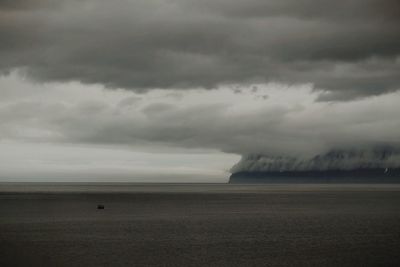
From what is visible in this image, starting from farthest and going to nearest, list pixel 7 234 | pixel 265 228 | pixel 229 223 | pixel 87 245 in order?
pixel 229 223
pixel 265 228
pixel 7 234
pixel 87 245

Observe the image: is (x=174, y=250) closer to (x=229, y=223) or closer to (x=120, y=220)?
(x=229, y=223)

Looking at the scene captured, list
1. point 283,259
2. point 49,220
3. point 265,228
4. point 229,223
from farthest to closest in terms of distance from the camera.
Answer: point 49,220, point 229,223, point 265,228, point 283,259

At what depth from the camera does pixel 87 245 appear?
70250 millimetres

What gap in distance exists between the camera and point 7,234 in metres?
84.4

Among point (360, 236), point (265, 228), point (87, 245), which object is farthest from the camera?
point (265, 228)

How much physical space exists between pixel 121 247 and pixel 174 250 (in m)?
7.75

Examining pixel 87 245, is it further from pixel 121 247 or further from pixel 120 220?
pixel 120 220

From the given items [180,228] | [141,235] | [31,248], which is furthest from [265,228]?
[31,248]

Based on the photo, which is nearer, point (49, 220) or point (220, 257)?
point (220, 257)

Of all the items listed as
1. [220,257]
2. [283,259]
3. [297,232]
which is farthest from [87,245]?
[297,232]

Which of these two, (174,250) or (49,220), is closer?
(174,250)

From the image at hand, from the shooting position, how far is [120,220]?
113688 mm

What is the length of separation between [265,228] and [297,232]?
8.16 metres

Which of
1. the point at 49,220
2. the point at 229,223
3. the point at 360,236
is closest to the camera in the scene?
the point at 360,236
